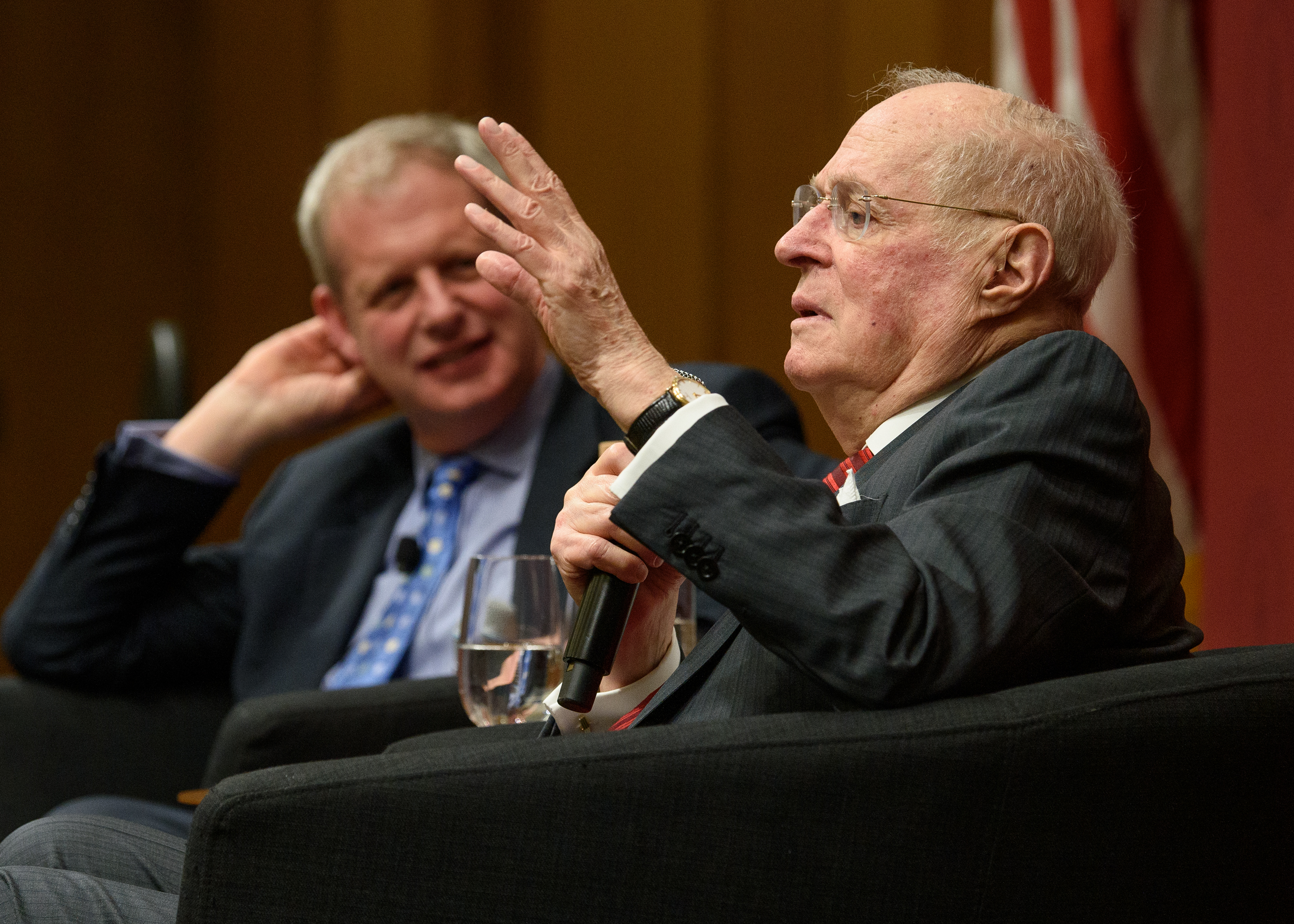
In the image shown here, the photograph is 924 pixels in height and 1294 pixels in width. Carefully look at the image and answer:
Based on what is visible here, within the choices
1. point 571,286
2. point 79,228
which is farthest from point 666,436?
point 79,228

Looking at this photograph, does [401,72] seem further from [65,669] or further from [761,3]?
[65,669]

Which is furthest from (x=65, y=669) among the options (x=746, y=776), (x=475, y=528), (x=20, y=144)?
Answer: (x=20, y=144)

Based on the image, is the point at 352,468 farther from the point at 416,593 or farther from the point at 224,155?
the point at 224,155

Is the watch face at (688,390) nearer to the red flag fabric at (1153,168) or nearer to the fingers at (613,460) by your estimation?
the fingers at (613,460)

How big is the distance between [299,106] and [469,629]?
2.96m

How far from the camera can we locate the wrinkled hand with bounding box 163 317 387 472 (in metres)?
2.52

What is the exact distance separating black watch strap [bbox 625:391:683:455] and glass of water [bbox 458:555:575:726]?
432mm

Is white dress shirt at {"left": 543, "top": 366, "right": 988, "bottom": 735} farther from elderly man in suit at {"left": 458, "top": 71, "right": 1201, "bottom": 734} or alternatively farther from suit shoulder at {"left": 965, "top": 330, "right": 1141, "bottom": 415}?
suit shoulder at {"left": 965, "top": 330, "right": 1141, "bottom": 415}

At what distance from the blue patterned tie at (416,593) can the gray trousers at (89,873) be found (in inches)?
31.9

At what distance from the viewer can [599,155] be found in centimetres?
357

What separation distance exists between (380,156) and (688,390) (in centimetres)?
143

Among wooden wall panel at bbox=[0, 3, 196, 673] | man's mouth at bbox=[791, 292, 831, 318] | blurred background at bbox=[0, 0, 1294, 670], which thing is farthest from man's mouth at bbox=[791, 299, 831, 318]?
wooden wall panel at bbox=[0, 3, 196, 673]

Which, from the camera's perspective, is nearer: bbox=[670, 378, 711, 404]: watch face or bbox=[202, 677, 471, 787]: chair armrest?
bbox=[670, 378, 711, 404]: watch face

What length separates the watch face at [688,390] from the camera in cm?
114
